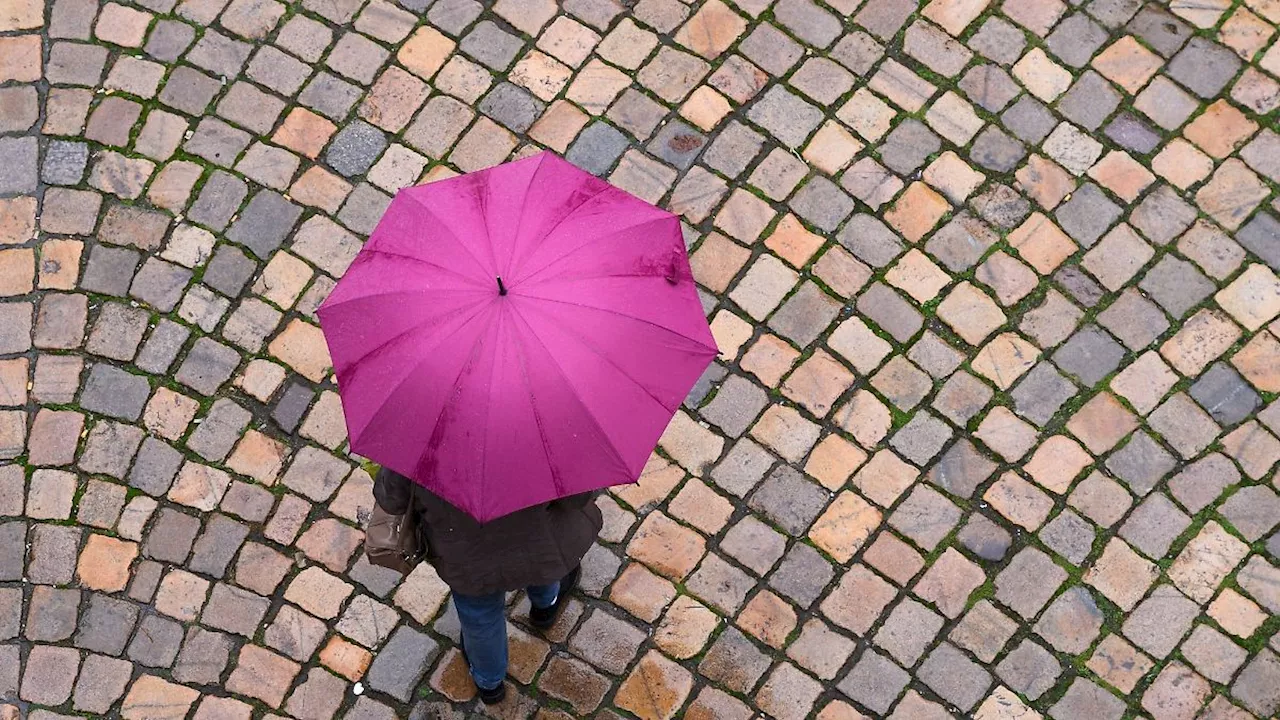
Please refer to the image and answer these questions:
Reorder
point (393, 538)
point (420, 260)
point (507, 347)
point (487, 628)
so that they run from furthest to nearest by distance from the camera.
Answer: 1. point (487, 628)
2. point (393, 538)
3. point (420, 260)
4. point (507, 347)

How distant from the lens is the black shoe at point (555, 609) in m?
5.02

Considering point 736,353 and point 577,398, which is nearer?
point 577,398

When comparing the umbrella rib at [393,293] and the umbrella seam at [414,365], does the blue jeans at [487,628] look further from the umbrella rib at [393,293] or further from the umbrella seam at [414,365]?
the umbrella rib at [393,293]

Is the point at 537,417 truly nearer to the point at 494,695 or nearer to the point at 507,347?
the point at 507,347

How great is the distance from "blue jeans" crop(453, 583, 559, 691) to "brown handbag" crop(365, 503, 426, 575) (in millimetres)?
301

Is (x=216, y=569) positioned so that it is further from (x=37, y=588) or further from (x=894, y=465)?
(x=894, y=465)

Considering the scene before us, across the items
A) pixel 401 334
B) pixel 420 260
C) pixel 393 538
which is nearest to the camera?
pixel 401 334

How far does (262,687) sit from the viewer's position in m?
4.99

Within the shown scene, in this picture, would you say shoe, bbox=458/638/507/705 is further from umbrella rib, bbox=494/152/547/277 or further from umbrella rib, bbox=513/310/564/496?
umbrella rib, bbox=494/152/547/277

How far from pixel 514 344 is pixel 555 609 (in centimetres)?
183

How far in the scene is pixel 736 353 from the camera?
556cm

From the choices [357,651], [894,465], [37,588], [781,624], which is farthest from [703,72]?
[37,588]

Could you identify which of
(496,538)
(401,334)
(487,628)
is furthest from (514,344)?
(487,628)

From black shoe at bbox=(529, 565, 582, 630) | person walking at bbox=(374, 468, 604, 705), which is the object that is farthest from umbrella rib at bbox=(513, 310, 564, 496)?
black shoe at bbox=(529, 565, 582, 630)
